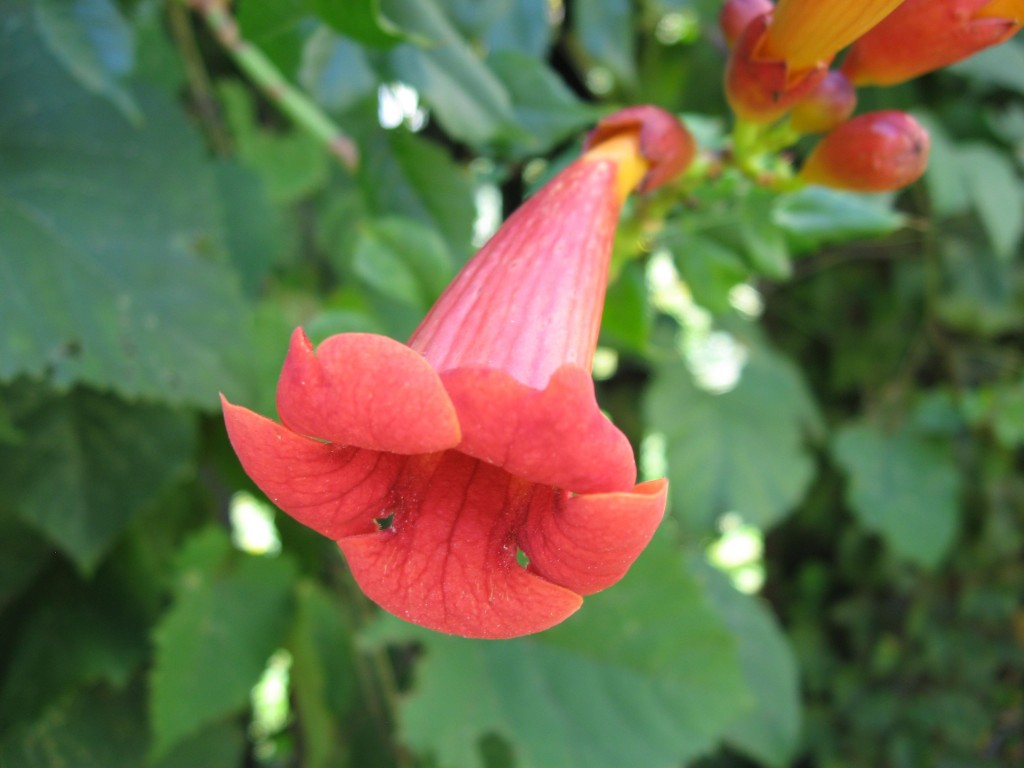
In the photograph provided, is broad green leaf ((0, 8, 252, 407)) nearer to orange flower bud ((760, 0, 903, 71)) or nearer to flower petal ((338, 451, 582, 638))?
flower petal ((338, 451, 582, 638))

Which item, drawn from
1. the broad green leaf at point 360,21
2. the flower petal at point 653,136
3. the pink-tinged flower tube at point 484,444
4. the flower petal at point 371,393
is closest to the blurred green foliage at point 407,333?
the broad green leaf at point 360,21

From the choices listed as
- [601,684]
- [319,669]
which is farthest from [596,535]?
[319,669]

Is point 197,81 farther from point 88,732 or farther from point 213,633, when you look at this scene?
point 88,732

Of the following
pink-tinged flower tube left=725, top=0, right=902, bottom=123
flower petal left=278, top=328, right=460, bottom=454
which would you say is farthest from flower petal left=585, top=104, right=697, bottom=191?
flower petal left=278, top=328, right=460, bottom=454

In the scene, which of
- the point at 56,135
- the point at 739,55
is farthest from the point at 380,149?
the point at 739,55

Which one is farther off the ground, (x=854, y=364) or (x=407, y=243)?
(x=407, y=243)

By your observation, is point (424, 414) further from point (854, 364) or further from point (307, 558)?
point (854, 364)
